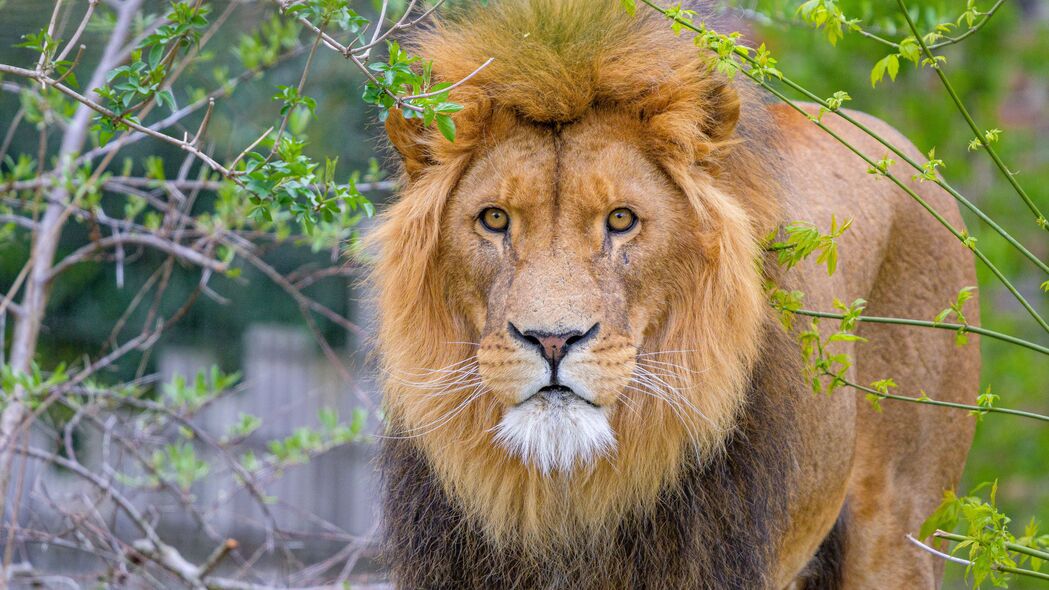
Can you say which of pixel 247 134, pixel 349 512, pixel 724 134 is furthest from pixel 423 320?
pixel 349 512

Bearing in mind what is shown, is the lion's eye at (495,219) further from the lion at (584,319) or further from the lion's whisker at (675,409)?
the lion's whisker at (675,409)

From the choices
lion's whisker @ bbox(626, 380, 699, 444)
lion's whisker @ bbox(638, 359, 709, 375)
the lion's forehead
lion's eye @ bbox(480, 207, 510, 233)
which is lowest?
lion's whisker @ bbox(626, 380, 699, 444)

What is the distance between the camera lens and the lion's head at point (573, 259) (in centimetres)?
279

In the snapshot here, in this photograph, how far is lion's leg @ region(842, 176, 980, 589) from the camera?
412 centimetres

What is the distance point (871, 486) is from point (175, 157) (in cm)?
506

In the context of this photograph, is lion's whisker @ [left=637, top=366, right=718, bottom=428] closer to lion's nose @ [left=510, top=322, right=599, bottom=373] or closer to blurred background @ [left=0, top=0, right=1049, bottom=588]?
lion's nose @ [left=510, top=322, right=599, bottom=373]

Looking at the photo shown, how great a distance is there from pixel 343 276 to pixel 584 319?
6482 millimetres

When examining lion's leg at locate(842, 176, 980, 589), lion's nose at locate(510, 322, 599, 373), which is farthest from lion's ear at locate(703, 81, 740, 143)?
lion's leg at locate(842, 176, 980, 589)

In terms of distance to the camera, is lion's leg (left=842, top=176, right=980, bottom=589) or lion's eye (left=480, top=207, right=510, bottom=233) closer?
lion's eye (left=480, top=207, right=510, bottom=233)

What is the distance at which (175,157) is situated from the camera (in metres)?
7.71

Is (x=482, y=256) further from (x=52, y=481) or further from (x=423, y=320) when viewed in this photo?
(x=52, y=481)

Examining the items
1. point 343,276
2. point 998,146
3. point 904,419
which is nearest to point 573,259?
point 904,419

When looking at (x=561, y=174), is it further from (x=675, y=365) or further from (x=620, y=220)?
(x=675, y=365)

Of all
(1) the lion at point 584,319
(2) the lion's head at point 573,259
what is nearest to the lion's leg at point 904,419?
(1) the lion at point 584,319
